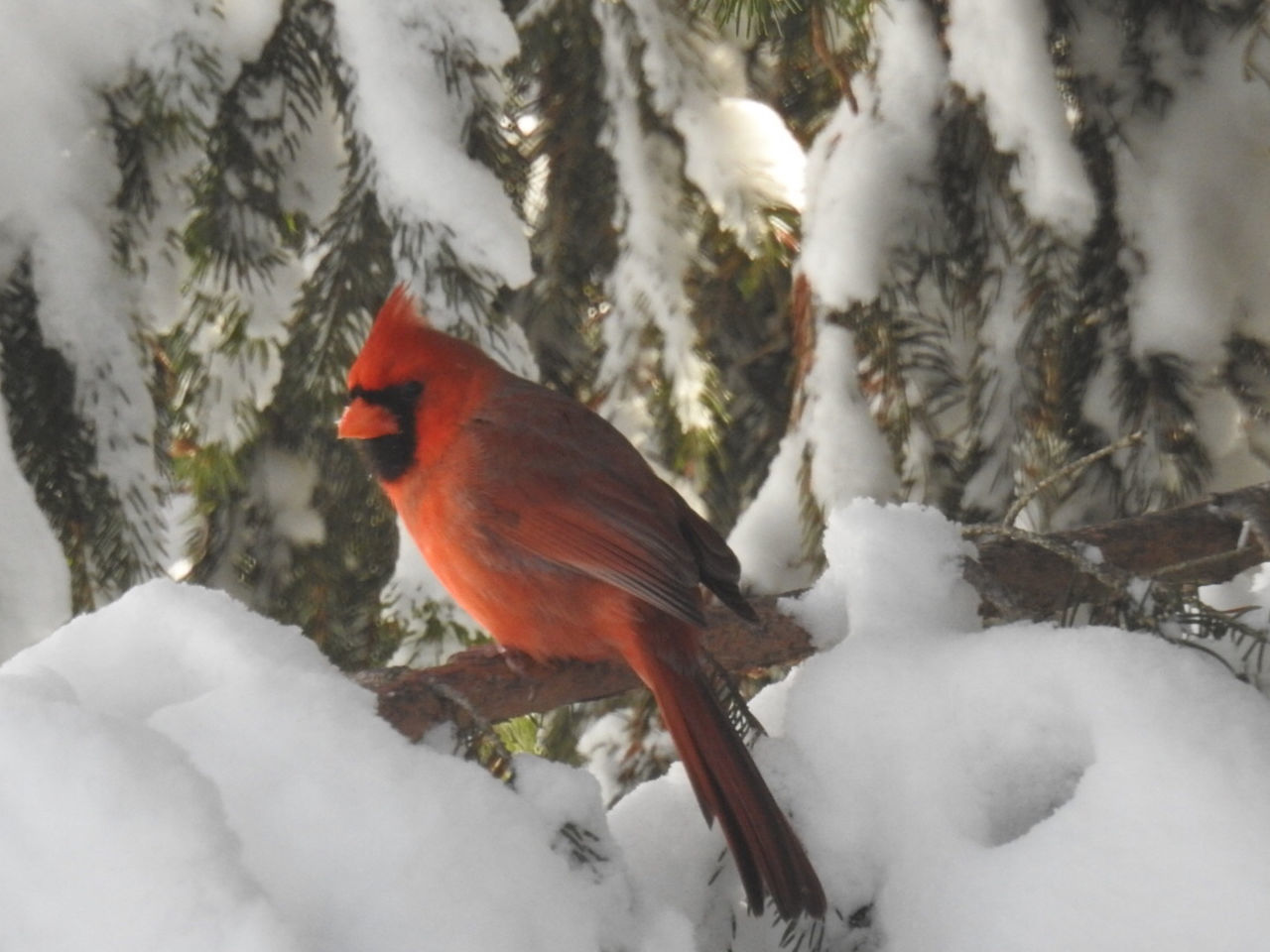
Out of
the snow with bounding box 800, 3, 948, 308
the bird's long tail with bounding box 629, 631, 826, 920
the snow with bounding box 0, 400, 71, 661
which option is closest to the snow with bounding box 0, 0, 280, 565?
the snow with bounding box 0, 400, 71, 661

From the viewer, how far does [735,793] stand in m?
1.22

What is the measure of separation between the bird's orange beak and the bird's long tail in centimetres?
57

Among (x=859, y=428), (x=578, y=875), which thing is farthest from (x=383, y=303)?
(x=578, y=875)

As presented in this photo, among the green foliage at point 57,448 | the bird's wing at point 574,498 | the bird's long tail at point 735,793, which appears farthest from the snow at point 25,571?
the bird's long tail at point 735,793

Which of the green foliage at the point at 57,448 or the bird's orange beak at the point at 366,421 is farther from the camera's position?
the bird's orange beak at the point at 366,421

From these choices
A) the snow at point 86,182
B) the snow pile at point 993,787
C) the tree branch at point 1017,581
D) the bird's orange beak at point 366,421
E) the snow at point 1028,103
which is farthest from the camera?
the bird's orange beak at point 366,421

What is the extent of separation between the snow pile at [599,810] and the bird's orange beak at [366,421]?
860mm

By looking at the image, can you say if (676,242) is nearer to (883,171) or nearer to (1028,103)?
(883,171)

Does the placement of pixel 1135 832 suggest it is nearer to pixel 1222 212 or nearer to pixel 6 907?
pixel 6 907

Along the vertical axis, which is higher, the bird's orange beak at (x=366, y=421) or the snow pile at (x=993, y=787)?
the snow pile at (x=993, y=787)

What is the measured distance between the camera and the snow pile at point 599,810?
0.79 meters

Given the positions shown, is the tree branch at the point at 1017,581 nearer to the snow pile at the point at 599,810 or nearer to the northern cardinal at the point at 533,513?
the northern cardinal at the point at 533,513

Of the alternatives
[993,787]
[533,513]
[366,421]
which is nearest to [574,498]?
[533,513]

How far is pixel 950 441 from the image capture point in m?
2.21
